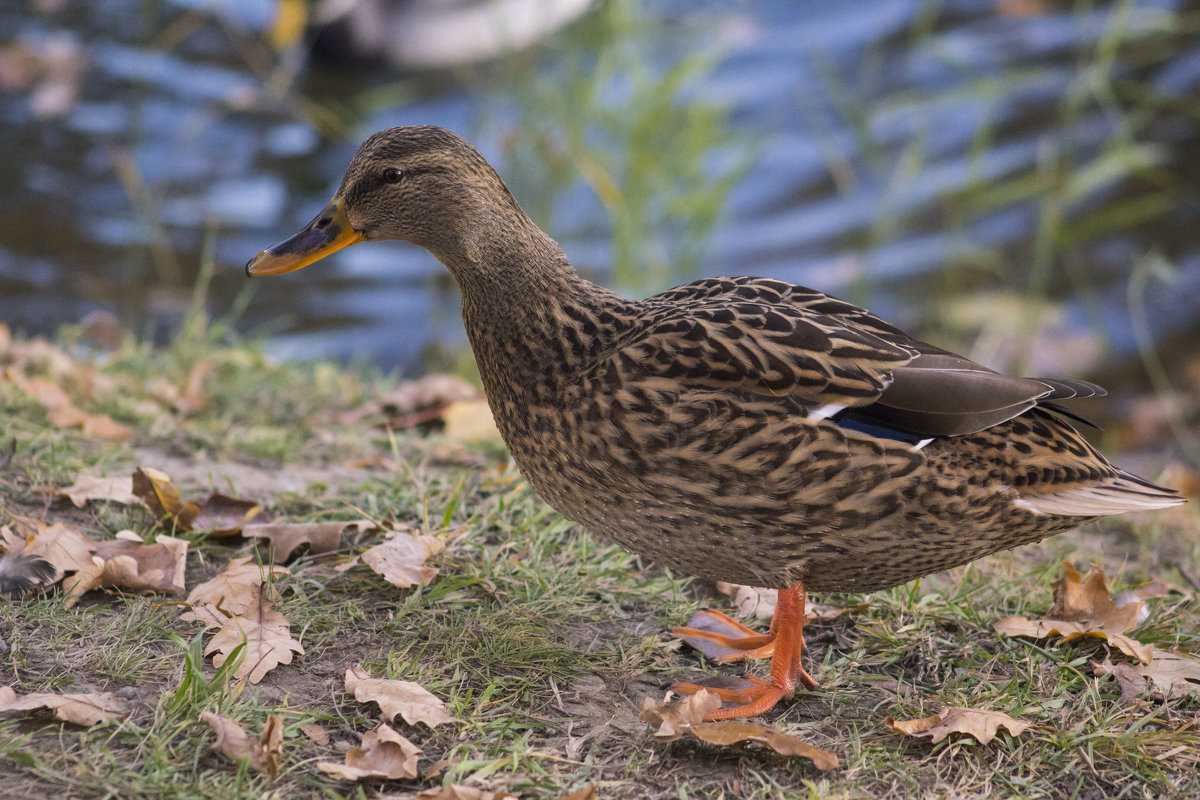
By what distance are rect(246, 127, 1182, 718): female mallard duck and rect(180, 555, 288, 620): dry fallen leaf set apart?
74 centimetres

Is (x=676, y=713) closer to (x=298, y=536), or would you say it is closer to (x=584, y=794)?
(x=584, y=794)

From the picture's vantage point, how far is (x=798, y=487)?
274cm

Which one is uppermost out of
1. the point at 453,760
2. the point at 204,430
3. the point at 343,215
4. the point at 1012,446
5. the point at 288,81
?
the point at 288,81

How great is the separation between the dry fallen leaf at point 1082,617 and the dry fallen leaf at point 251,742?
1.84 metres

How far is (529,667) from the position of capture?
290cm

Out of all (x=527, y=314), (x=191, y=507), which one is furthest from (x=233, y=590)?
(x=527, y=314)

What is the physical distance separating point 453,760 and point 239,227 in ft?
18.0

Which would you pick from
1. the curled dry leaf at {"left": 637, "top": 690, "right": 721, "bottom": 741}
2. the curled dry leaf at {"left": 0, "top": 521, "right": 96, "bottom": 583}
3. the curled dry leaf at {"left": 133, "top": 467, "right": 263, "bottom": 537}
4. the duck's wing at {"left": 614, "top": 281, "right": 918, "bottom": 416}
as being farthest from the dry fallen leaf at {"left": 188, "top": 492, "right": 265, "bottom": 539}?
the curled dry leaf at {"left": 637, "top": 690, "right": 721, "bottom": 741}

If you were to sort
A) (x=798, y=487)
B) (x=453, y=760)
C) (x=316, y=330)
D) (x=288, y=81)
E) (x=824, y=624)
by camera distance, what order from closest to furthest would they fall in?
(x=453, y=760) → (x=798, y=487) → (x=824, y=624) → (x=316, y=330) → (x=288, y=81)

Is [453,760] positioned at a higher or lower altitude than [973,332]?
lower

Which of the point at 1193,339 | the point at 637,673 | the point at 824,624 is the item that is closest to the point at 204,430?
the point at 637,673

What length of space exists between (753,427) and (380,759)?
3.57ft

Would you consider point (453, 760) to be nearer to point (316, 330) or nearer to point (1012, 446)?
point (1012, 446)

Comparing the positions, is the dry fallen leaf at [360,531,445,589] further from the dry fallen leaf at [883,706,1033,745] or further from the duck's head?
the dry fallen leaf at [883,706,1033,745]
